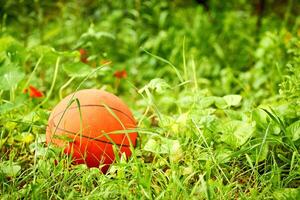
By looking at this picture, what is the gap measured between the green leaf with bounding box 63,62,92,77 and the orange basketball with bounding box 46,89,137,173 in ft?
1.69

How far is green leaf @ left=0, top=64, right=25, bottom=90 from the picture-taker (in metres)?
2.61

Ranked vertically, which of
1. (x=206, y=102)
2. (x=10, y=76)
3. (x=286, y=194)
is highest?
(x=10, y=76)

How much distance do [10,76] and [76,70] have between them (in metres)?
0.40

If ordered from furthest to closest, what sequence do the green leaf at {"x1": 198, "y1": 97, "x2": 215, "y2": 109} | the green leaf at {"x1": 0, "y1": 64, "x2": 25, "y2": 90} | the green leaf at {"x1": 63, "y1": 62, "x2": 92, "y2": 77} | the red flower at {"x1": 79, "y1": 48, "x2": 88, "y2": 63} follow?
the red flower at {"x1": 79, "y1": 48, "x2": 88, "y2": 63}
the green leaf at {"x1": 63, "y1": 62, "x2": 92, "y2": 77}
the green leaf at {"x1": 0, "y1": 64, "x2": 25, "y2": 90}
the green leaf at {"x1": 198, "y1": 97, "x2": 215, "y2": 109}

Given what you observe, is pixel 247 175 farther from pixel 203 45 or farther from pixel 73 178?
pixel 203 45

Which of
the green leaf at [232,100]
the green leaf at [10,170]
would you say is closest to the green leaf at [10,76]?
the green leaf at [10,170]

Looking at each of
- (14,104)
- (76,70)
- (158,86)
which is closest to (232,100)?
(158,86)

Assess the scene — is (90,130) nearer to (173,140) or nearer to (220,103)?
(173,140)

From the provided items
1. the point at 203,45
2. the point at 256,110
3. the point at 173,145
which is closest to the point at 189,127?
the point at 173,145

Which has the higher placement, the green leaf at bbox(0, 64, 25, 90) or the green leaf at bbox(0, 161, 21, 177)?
the green leaf at bbox(0, 64, 25, 90)

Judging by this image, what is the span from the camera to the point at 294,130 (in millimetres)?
2207

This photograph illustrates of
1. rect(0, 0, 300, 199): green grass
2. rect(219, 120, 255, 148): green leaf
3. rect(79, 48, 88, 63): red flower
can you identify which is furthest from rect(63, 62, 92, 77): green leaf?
rect(219, 120, 255, 148): green leaf

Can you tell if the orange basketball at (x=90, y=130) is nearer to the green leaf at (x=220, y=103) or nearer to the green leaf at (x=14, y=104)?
the green leaf at (x=14, y=104)

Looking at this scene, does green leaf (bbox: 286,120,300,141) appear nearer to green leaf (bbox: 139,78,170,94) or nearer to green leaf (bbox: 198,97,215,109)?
green leaf (bbox: 198,97,215,109)
